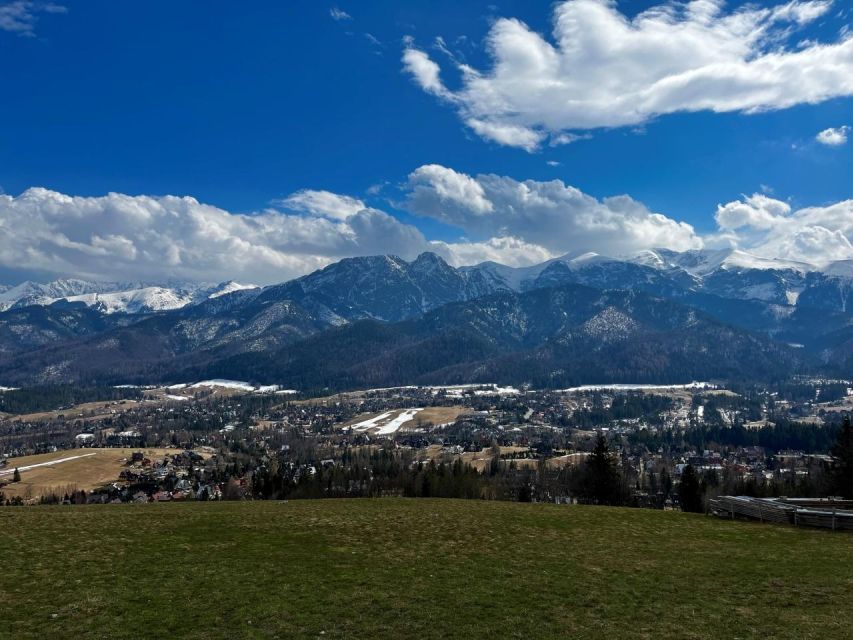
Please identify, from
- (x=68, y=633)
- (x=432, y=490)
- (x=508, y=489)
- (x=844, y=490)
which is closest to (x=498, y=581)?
(x=68, y=633)

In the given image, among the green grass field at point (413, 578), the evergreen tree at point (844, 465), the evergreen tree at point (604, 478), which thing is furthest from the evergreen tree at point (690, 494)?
the green grass field at point (413, 578)

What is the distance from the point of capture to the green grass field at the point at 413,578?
21.1 metres

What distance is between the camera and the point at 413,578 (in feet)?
89.8

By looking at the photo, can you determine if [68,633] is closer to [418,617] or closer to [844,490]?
[418,617]

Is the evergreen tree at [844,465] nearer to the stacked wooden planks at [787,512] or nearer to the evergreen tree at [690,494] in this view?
the evergreen tree at [690,494]

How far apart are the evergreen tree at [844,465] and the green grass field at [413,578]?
4618 centimetres

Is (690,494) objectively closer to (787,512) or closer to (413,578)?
(787,512)

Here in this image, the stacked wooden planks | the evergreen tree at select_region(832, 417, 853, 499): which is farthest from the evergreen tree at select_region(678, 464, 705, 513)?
A: the stacked wooden planks

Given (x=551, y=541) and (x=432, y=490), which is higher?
(x=551, y=541)

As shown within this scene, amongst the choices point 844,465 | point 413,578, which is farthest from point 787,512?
point 844,465

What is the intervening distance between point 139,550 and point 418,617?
19.0 m

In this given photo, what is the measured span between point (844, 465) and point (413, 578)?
7850cm

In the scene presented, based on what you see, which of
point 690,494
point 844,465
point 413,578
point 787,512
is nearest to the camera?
point 413,578

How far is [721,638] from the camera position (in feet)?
65.5
